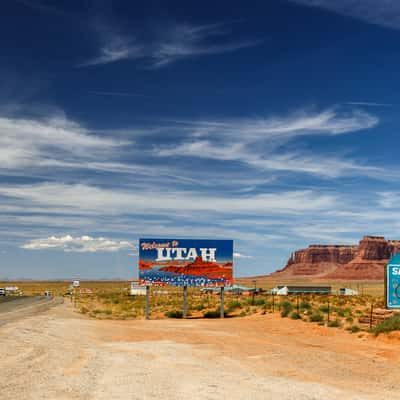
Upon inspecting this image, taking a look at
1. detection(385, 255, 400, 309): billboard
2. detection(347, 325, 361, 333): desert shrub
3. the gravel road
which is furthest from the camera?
the gravel road

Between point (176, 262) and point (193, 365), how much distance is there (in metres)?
23.0

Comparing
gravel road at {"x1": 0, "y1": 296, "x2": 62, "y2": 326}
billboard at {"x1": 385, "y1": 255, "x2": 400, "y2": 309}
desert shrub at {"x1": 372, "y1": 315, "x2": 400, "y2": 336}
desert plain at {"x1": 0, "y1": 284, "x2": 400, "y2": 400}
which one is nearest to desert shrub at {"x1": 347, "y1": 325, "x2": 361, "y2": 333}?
desert plain at {"x1": 0, "y1": 284, "x2": 400, "y2": 400}

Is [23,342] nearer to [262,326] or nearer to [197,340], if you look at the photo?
[197,340]

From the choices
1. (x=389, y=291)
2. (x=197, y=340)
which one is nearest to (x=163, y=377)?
(x=197, y=340)

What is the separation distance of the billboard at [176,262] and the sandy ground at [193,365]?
10629 mm

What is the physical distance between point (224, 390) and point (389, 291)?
55.9 ft

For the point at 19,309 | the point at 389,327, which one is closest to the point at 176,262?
the point at 389,327

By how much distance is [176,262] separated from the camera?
133 ft

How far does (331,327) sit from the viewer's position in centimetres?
3209

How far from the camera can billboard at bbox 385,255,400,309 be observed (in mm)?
28156

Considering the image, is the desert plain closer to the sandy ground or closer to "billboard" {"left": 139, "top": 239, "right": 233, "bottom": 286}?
the sandy ground

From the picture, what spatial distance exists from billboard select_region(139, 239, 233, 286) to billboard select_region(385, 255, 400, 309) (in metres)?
15.1

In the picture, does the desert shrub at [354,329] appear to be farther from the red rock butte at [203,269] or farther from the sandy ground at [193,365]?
the red rock butte at [203,269]

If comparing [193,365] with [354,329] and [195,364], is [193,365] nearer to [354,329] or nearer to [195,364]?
[195,364]
